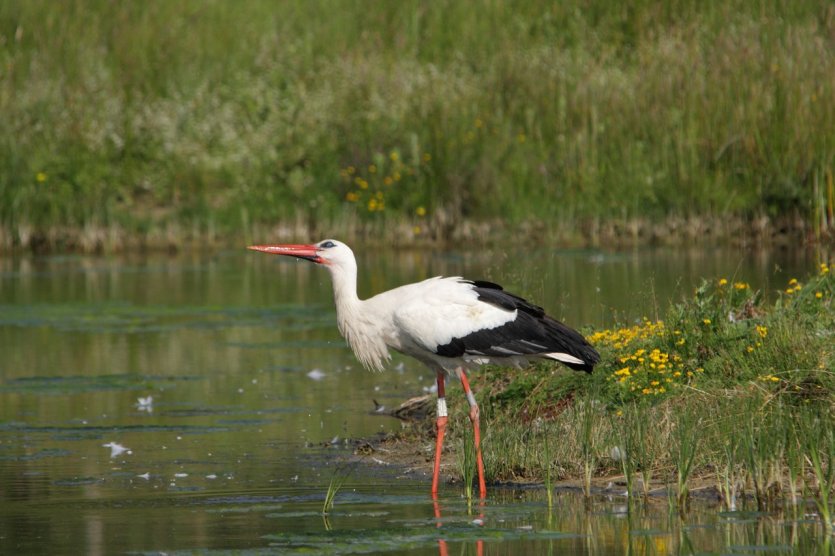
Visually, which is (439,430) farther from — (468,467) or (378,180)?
(378,180)

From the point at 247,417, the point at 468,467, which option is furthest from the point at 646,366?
the point at 247,417

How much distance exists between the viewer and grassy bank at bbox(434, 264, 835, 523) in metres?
8.42

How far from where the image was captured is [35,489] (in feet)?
30.9

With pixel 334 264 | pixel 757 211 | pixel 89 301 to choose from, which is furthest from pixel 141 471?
pixel 757 211

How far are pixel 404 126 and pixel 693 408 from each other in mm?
16952

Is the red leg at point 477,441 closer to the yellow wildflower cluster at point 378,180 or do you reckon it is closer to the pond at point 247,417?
the pond at point 247,417

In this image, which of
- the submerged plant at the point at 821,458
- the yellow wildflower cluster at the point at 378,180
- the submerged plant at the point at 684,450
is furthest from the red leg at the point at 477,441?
the yellow wildflower cluster at the point at 378,180

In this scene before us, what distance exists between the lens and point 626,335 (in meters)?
11.0

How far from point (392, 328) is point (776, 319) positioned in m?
2.64

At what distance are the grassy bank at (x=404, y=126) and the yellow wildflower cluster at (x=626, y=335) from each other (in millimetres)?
Result: 11086

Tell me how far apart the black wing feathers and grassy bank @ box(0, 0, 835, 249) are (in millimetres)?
12595

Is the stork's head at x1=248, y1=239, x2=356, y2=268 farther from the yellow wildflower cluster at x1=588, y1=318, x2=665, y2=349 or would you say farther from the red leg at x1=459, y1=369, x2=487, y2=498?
the yellow wildflower cluster at x1=588, y1=318, x2=665, y2=349

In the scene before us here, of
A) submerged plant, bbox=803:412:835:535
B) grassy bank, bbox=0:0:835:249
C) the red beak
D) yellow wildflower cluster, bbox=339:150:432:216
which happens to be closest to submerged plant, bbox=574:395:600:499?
submerged plant, bbox=803:412:835:535

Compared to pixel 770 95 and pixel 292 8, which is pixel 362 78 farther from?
pixel 770 95
